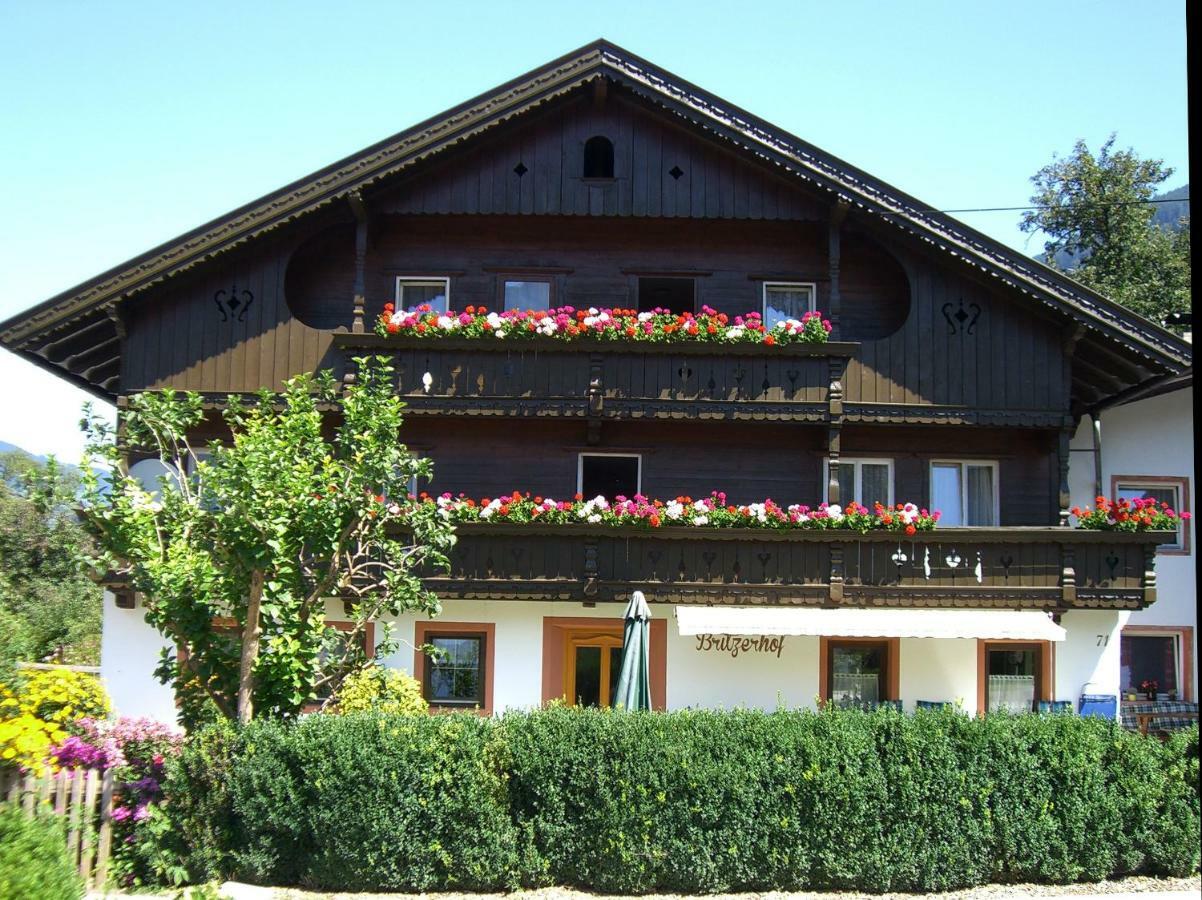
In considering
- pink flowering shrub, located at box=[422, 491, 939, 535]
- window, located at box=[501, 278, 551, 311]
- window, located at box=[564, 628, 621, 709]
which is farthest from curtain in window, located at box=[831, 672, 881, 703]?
window, located at box=[501, 278, 551, 311]

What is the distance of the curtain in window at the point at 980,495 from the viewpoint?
20531 mm

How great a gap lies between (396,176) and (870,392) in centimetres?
824

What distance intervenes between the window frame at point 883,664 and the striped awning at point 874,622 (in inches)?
39.9

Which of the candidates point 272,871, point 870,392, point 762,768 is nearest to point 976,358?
point 870,392

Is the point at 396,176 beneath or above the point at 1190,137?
above

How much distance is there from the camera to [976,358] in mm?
19531

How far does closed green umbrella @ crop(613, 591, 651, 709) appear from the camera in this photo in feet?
51.1

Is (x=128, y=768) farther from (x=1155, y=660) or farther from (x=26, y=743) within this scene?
(x=1155, y=660)

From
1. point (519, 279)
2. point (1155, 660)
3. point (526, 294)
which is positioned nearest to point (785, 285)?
point (526, 294)

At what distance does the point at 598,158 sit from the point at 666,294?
2.52 m

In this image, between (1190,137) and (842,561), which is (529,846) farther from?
(1190,137)

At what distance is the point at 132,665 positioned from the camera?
1891cm

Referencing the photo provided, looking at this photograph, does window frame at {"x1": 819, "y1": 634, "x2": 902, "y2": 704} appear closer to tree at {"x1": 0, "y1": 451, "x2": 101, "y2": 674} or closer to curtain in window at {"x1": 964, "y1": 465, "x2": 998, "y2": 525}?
curtain in window at {"x1": 964, "y1": 465, "x2": 998, "y2": 525}

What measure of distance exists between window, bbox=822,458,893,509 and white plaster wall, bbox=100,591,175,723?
11.1m
